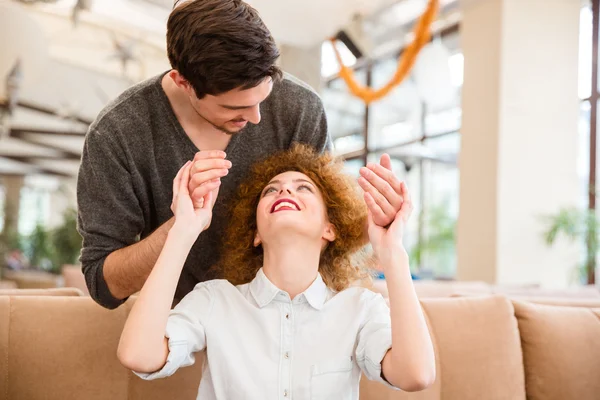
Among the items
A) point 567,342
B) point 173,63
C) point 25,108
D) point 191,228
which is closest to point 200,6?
point 173,63

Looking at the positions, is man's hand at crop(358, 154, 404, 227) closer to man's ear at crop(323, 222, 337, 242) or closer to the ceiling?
man's ear at crop(323, 222, 337, 242)

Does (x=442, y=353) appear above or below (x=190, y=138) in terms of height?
below

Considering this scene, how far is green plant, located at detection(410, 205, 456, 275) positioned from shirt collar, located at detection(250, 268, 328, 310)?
22.2 feet

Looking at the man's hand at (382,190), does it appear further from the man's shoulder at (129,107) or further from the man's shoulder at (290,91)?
the man's shoulder at (129,107)

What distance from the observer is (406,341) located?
Answer: 1.44 meters

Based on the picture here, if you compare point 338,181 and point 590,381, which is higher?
point 338,181

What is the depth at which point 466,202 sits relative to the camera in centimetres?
725

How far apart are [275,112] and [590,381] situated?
1.48 meters

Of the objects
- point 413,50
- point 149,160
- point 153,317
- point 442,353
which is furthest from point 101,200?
point 413,50

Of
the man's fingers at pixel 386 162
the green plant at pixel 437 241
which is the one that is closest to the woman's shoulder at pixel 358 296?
the man's fingers at pixel 386 162

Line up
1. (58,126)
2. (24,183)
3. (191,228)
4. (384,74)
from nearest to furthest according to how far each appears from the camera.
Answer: (191,228)
(384,74)
(58,126)
(24,183)

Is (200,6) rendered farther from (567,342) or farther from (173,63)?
(567,342)

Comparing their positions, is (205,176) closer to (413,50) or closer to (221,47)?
(221,47)

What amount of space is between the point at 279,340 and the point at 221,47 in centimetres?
78
